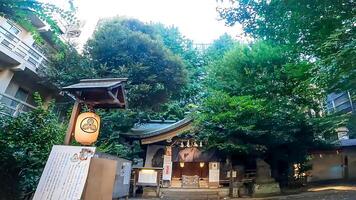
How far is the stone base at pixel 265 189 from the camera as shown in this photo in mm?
17436

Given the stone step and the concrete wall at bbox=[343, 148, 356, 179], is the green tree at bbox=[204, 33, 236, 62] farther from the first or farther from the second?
the stone step

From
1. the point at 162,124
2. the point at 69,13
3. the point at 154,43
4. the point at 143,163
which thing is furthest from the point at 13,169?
the point at 162,124

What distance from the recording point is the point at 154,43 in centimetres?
2038

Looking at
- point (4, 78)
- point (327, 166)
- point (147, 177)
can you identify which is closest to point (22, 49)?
point (4, 78)

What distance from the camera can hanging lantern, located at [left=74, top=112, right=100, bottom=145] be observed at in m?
6.64

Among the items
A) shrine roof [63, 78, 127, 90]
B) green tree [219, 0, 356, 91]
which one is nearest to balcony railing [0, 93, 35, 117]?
shrine roof [63, 78, 127, 90]

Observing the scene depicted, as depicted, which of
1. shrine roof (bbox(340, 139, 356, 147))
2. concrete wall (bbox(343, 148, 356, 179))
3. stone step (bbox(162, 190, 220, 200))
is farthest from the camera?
concrete wall (bbox(343, 148, 356, 179))

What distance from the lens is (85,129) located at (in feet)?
21.9

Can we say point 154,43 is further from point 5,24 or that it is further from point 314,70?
point 314,70

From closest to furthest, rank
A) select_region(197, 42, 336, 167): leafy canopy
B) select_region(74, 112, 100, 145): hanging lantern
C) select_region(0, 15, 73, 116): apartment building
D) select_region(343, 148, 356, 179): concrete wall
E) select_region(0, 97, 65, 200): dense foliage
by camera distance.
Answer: select_region(74, 112, 100, 145): hanging lantern < select_region(0, 97, 65, 200): dense foliage < select_region(0, 15, 73, 116): apartment building < select_region(197, 42, 336, 167): leafy canopy < select_region(343, 148, 356, 179): concrete wall

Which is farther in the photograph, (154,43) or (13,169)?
(154,43)

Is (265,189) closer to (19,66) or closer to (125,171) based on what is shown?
(125,171)

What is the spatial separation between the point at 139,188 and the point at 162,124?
22.9ft

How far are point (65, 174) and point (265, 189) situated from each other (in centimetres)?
1552
